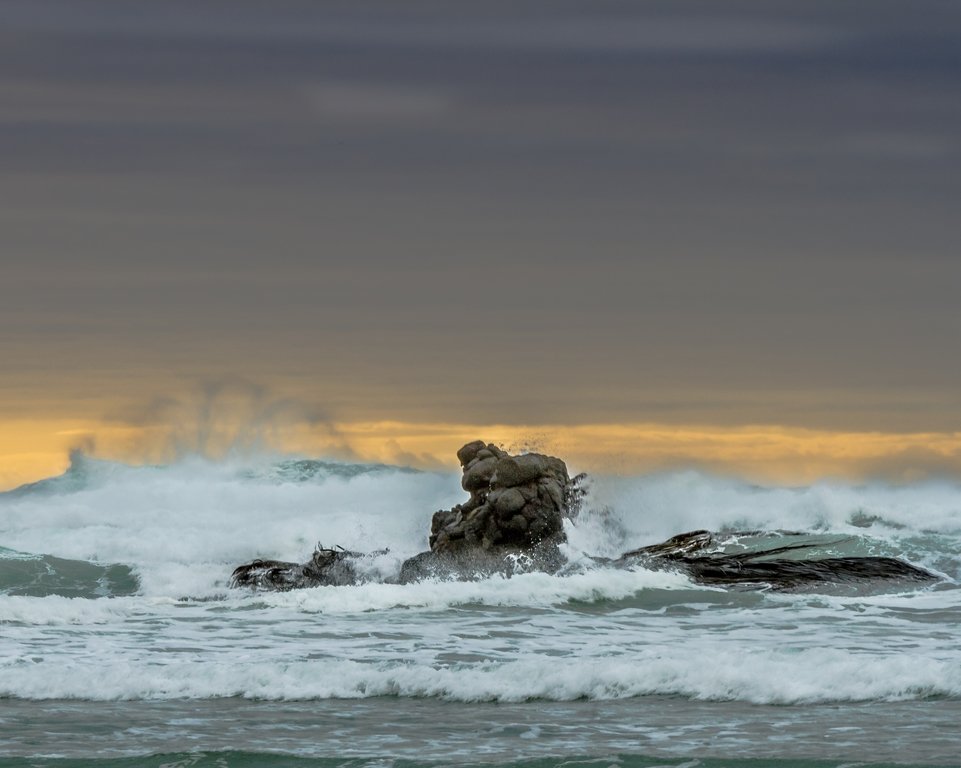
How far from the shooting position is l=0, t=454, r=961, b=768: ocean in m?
10.2

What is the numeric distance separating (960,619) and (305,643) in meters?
8.41

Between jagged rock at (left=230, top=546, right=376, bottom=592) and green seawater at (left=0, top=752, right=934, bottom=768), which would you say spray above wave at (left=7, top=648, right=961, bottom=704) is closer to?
green seawater at (left=0, top=752, right=934, bottom=768)

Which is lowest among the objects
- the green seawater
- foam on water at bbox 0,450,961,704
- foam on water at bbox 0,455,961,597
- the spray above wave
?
the green seawater

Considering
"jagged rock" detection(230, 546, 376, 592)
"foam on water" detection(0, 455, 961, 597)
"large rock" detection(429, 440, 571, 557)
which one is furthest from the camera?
"foam on water" detection(0, 455, 961, 597)

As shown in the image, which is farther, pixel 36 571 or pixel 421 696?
pixel 36 571

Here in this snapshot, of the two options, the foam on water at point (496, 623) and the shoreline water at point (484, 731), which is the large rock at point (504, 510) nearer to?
the foam on water at point (496, 623)

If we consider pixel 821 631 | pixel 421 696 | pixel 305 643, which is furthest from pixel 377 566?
pixel 421 696

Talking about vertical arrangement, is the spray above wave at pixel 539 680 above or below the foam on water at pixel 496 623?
below

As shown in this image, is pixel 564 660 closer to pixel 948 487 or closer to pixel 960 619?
pixel 960 619

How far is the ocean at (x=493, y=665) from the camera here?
401 inches

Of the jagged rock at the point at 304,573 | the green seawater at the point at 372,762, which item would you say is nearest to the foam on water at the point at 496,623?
the jagged rock at the point at 304,573

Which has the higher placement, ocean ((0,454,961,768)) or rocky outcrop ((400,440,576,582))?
rocky outcrop ((400,440,576,582))

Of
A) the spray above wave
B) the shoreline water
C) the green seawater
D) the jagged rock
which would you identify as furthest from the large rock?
the green seawater

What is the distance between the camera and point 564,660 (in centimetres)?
1378
